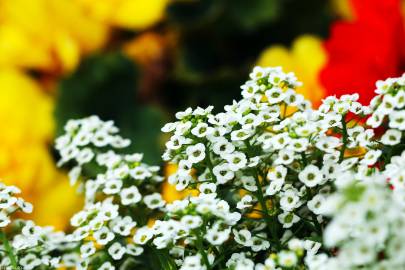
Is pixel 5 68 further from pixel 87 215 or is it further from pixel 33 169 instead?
pixel 87 215

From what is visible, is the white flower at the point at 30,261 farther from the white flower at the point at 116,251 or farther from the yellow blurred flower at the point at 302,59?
the yellow blurred flower at the point at 302,59

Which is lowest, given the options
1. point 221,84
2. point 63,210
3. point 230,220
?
point 230,220

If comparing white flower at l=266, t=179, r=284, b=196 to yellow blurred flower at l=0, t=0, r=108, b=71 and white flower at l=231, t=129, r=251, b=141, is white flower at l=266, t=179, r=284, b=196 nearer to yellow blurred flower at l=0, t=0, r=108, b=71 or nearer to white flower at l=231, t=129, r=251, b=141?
white flower at l=231, t=129, r=251, b=141

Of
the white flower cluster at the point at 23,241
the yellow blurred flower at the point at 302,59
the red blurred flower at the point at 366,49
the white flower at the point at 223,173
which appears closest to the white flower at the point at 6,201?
the white flower cluster at the point at 23,241

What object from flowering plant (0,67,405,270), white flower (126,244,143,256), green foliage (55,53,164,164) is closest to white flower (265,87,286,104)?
flowering plant (0,67,405,270)

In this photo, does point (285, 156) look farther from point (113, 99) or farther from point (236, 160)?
point (113, 99)

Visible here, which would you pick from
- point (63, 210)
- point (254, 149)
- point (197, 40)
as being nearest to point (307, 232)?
point (254, 149)
